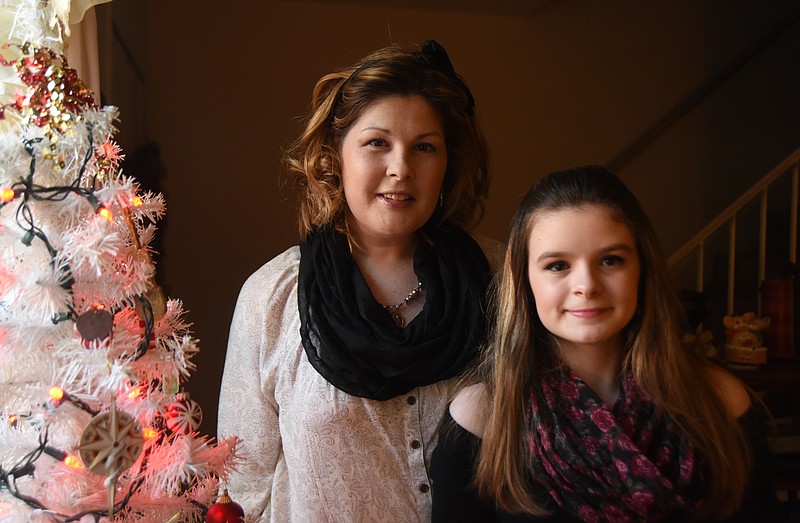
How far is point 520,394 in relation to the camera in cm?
124

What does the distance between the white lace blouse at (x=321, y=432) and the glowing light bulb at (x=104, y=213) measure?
50cm

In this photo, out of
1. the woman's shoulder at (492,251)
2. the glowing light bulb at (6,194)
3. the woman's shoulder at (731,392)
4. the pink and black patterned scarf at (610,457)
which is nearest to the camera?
the glowing light bulb at (6,194)

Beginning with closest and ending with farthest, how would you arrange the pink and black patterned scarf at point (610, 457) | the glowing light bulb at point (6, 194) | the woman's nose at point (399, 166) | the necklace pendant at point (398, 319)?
the glowing light bulb at point (6, 194) → the pink and black patterned scarf at point (610, 457) → the woman's nose at point (399, 166) → the necklace pendant at point (398, 319)

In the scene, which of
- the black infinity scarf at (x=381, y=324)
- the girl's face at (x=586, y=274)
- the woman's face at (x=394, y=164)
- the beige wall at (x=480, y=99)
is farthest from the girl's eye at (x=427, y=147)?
the beige wall at (x=480, y=99)

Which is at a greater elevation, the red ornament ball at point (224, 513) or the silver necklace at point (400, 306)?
the silver necklace at point (400, 306)

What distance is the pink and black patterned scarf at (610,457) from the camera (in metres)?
1.14

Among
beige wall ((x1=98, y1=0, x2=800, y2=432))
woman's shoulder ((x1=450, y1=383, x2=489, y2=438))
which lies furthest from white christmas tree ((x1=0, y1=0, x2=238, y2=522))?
beige wall ((x1=98, y1=0, x2=800, y2=432))

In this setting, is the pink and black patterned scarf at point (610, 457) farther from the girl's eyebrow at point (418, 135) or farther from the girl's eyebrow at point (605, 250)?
the girl's eyebrow at point (418, 135)

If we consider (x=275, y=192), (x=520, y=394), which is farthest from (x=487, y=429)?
(x=275, y=192)

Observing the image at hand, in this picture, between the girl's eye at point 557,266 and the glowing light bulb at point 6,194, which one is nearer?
the glowing light bulb at point 6,194

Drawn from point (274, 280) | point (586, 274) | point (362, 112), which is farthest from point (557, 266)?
point (274, 280)

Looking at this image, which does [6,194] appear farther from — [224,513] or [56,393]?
[224,513]

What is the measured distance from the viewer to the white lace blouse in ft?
4.62

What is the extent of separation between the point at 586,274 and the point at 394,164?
419 millimetres
